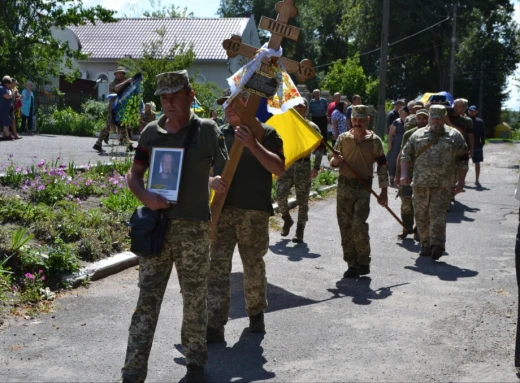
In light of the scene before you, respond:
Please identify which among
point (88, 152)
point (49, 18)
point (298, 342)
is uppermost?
point (49, 18)

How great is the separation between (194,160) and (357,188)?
434 cm

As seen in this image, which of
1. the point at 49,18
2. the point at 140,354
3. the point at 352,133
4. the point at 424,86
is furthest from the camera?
the point at 424,86

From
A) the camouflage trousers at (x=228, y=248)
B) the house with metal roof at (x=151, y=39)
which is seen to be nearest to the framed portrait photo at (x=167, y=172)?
the camouflage trousers at (x=228, y=248)

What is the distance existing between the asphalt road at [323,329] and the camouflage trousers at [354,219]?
1.00ft

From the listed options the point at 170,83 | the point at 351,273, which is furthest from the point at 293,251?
the point at 170,83

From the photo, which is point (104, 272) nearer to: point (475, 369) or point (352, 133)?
point (352, 133)

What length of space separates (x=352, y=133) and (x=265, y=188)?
3.07m

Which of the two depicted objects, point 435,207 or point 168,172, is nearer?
point 168,172

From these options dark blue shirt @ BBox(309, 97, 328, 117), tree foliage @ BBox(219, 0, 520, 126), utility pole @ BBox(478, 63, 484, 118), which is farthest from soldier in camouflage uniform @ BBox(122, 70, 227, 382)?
utility pole @ BBox(478, 63, 484, 118)

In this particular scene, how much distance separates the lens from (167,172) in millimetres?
5309

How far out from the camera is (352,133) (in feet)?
31.1

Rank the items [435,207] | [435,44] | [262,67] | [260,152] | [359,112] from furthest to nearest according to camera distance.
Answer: [435,44] → [435,207] → [359,112] → [262,67] → [260,152]

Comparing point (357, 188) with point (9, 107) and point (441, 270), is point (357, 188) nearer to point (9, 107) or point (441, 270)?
point (441, 270)

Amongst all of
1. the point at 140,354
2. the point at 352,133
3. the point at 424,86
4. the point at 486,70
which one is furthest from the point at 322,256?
the point at 486,70
